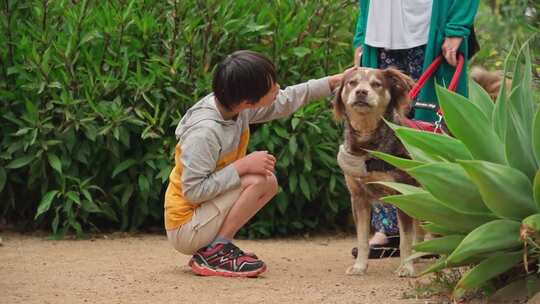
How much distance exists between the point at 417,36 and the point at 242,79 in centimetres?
131

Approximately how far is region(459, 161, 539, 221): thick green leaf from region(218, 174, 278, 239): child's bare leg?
5.78 feet

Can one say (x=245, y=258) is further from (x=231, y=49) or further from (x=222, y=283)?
(x=231, y=49)

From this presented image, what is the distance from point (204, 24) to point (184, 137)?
2066 millimetres

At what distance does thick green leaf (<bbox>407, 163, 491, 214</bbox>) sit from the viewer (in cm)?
448

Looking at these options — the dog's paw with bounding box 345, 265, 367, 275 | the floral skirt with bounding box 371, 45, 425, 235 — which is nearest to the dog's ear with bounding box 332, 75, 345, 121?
the floral skirt with bounding box 371, 45, 425, 235

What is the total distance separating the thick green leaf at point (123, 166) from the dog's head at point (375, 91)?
83.4 inches

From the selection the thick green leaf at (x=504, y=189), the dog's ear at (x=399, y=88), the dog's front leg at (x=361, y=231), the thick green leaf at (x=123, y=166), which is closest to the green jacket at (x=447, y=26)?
the dog's ear at (x=399, y=88)

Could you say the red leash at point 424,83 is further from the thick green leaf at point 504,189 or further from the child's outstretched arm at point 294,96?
the thick green leaf at point 504,189

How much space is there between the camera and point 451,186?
4508mm

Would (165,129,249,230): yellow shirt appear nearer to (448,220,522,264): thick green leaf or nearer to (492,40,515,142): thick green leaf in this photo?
(492,40,515,142): thick green leaf

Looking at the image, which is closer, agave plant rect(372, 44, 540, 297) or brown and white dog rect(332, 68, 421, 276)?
agave plant rect(372, 44, 540, 297)

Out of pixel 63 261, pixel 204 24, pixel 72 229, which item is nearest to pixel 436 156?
pixel 63 261

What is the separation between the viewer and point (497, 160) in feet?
15.3

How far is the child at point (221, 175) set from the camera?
5.74 m
